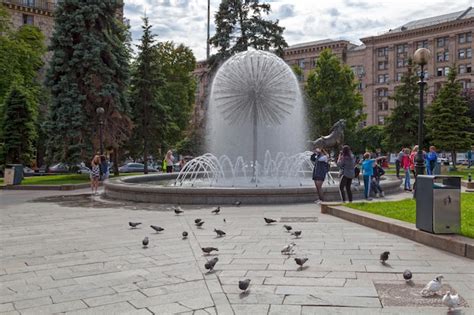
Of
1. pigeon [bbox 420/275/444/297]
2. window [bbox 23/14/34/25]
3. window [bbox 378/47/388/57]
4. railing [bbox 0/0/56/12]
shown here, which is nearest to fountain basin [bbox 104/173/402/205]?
pigeon [bbox 420/275/444/297]

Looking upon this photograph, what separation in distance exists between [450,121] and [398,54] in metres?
55.2

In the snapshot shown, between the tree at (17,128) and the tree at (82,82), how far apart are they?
6.28 m

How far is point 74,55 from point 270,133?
1536 centimetres

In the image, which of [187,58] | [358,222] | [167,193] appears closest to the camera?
[358,222]

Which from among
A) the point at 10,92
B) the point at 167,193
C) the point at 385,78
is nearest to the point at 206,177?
the point at 167,193

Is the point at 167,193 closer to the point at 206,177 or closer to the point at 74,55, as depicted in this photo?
the point at 206,177

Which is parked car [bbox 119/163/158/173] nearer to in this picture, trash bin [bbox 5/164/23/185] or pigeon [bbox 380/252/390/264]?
trash bin [bbox 5/164/23/185]

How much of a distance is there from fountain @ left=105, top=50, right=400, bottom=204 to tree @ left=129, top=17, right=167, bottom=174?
40.8 feet

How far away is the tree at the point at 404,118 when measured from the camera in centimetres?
4503

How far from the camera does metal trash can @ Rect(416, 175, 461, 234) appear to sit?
7.75 m

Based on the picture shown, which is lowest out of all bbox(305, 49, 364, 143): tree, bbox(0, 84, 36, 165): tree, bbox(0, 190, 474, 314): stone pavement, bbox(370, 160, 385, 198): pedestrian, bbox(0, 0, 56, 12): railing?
bbox(0, 190, 474, 314): stone pavement

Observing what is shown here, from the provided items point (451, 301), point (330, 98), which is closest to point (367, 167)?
point (451, 301)

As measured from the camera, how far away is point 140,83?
37.4 m

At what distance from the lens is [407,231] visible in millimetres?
8547
